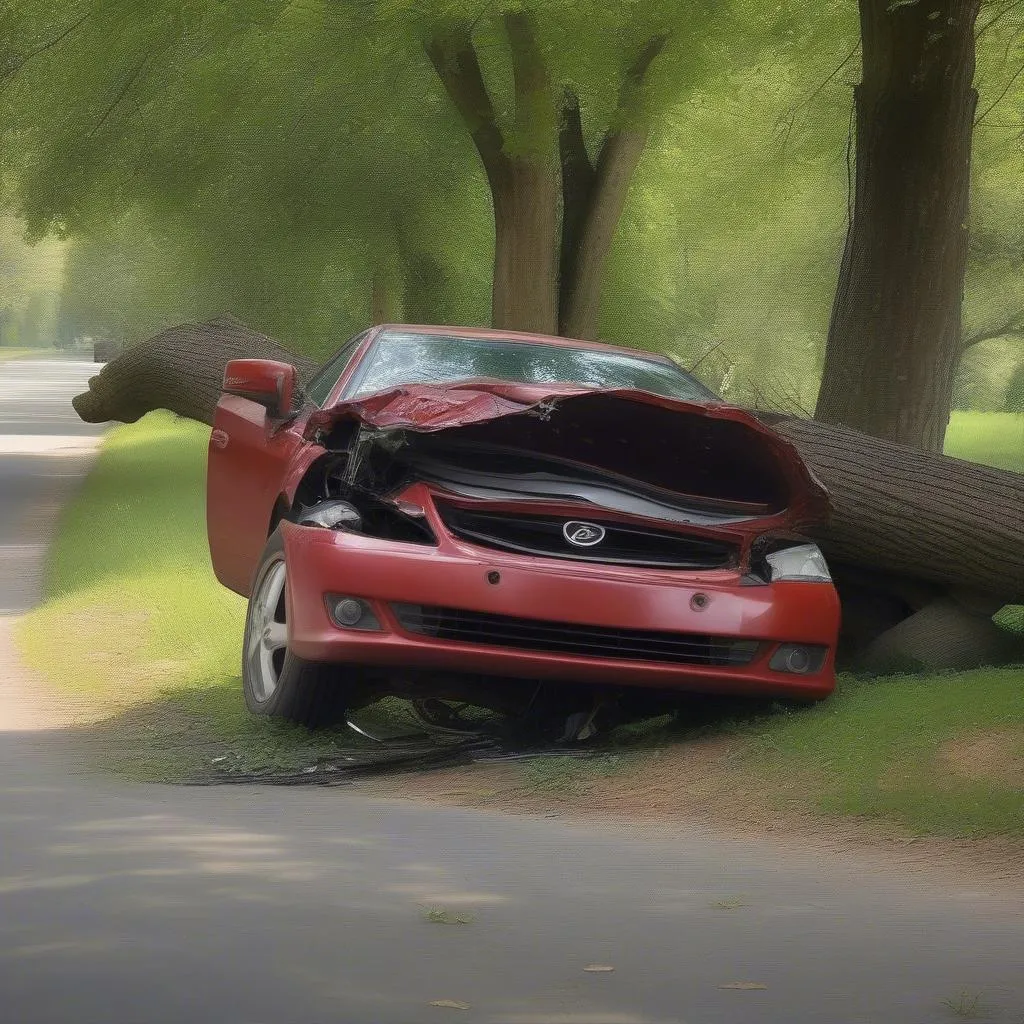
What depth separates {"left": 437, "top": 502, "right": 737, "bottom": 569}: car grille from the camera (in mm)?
8422

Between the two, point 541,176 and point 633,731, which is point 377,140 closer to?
point 541,176

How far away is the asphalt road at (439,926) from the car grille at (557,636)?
80 cm

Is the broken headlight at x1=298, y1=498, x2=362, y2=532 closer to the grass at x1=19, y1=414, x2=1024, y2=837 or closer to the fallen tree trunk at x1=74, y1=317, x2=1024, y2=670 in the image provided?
the grass at x1=19, y1=414, x2=1024, y2=837

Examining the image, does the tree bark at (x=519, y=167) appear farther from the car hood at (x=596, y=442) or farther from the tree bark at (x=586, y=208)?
the car hood at (x=596, y=442)

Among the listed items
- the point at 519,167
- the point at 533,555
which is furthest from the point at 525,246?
the point at 533,555

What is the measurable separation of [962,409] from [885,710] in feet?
250

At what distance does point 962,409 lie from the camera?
83.3 metres

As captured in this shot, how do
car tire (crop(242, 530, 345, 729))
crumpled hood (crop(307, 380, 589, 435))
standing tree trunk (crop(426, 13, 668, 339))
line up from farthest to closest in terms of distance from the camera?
standing tree trunk (crop(426, 13, 668, 339)) < car tire (crop(242, 530, 345, 729)) < crumpled hood (crop(307, 380, 589, 435))

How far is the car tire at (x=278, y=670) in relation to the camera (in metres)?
8.61

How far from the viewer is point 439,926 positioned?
5.41 m

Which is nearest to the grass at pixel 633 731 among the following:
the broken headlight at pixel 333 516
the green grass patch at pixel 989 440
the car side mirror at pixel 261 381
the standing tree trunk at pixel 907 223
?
the broken headlight at pixel 333 516

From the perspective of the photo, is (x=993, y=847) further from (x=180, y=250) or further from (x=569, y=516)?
(x=180, y=250)

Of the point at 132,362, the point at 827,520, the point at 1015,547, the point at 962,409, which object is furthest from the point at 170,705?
the point at 962,409

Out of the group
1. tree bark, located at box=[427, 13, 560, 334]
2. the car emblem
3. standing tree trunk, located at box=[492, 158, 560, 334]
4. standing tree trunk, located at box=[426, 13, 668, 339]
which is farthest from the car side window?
standing tree trunk, located at box=[492, 158, 560, 334]
